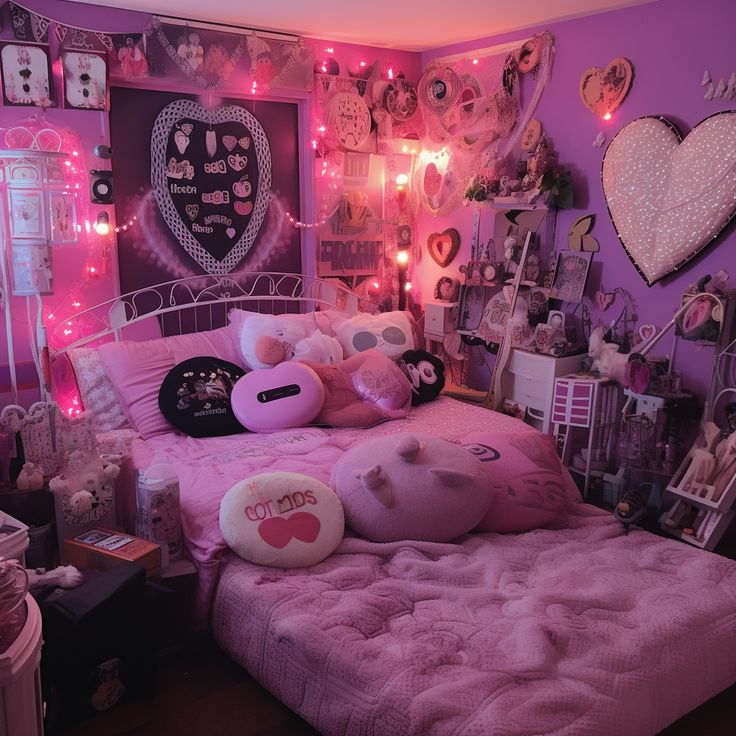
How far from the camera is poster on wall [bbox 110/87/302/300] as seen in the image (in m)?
3.83

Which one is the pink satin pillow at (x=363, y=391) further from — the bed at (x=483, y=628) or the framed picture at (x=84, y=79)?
the framed picture at (x=84, y=79)

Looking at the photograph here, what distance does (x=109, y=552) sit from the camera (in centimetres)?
225

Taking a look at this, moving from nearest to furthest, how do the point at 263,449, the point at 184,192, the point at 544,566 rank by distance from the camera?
the point at 544,566 → the point at 263,449 → the point at 184,192

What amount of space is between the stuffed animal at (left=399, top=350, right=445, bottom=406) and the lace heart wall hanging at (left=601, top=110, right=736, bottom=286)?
114 centimetres

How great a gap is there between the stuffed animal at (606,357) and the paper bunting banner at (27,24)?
3.03 meters

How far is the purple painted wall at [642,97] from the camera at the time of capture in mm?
3287

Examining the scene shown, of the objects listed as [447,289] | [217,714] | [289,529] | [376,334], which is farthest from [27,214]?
[447,289]

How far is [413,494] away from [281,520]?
44 cm

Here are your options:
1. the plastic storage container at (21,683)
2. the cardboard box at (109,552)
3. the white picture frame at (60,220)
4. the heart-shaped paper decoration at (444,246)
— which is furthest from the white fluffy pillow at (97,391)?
the heart-shaped paper decoration at (444,246)

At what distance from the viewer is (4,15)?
3.30m

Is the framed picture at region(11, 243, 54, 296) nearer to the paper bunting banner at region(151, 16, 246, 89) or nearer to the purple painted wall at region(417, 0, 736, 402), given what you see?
the paper bunting banner at region(151, 16, 246, 89)

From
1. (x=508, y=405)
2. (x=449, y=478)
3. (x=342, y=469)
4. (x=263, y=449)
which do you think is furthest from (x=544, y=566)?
(x=508, y=405)

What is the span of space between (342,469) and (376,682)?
0.96 m

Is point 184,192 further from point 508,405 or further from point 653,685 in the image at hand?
point 653,685
